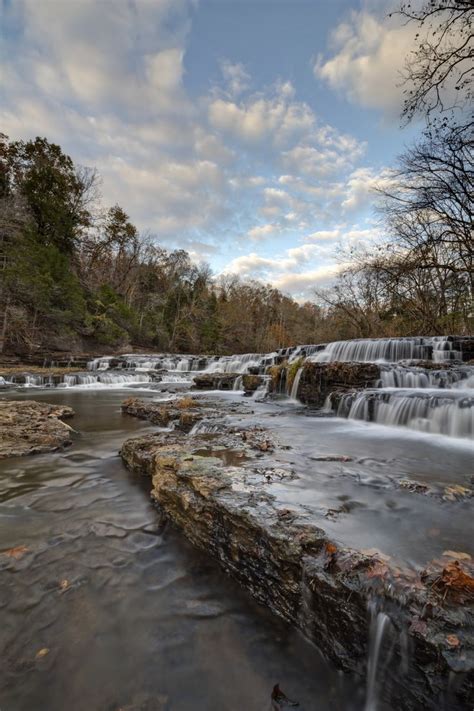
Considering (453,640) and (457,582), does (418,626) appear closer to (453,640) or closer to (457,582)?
(453,640)

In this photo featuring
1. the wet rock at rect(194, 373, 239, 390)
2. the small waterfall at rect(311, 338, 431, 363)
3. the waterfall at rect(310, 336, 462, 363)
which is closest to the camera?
the waterfall at rect(310, 336, 462, 363)

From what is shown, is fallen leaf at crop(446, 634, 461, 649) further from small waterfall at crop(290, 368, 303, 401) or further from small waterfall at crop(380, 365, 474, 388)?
small waterfall at crop(290, 368, 303, 401)

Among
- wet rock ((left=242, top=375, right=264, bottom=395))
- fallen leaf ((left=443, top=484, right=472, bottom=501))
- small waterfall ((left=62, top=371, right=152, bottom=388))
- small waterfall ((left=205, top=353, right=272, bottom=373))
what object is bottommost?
small waterfall ((left=62, top=371, right=152, bottom=388))

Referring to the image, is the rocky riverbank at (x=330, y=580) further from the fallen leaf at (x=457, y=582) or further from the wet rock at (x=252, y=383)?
the wet rock at (x=252, y=383)

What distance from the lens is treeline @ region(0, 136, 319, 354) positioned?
763 inches

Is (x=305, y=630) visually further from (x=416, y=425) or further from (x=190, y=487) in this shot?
(x=416, y=425)

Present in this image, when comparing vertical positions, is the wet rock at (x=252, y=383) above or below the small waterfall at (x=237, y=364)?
below

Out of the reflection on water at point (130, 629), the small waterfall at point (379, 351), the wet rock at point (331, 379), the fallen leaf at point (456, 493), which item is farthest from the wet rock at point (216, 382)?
the fallen leaf at point (456, 493)

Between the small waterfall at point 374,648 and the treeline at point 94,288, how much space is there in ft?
70.2

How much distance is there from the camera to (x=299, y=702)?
1.33 metres

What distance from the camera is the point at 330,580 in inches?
62.1

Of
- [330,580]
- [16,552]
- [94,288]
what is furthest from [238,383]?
[94,288]

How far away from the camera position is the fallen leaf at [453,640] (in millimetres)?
1206

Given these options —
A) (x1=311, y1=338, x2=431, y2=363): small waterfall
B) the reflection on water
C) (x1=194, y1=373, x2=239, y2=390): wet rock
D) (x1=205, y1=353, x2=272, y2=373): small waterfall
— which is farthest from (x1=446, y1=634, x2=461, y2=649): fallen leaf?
(x1=205, y1=353, x2=272, y2=373): small waterfall
